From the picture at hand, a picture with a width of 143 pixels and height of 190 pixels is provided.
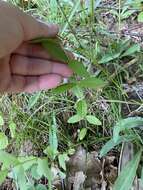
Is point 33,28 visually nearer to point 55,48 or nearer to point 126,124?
point 55,48

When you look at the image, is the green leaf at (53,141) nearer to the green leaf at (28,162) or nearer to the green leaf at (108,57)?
the green leaf at (28,162)

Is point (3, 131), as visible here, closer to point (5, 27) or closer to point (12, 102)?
point (12, 102)

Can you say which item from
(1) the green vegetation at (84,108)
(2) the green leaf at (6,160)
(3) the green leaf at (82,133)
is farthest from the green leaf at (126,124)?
(2) the green leaf at (6,160)

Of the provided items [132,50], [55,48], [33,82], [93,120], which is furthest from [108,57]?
[55,48]

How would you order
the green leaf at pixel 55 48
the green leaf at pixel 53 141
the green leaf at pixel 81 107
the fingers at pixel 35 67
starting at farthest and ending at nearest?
the green leaf at pixel 53 141, the green leaf at pixel 81 107, the fingers at pixel 35 67, the green leaf at pixel 55 48

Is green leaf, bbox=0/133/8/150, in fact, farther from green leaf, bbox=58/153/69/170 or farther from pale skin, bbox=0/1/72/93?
pale skin, bbox=0/1/72/93

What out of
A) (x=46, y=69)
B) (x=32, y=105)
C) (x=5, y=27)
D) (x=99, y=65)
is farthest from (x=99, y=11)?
(x=5, y=27)
